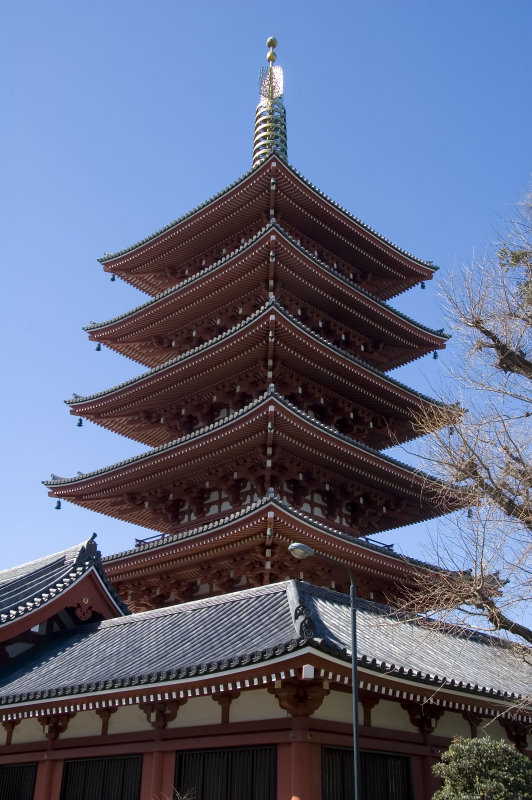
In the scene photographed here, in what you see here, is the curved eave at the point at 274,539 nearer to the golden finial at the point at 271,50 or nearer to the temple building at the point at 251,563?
the temple building at the point at 251,563

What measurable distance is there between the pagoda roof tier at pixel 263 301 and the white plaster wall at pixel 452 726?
12.5 meters

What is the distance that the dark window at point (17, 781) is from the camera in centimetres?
1403

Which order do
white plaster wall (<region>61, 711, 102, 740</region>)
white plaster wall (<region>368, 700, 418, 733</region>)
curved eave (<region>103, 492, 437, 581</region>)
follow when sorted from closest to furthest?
white plaster wall (<region>368, 700, 418, 733</region>) < white plaster wall (<region>61, 711, 102, 740</region>) < curved eave (<region>103, 492, 437, 581</region>)

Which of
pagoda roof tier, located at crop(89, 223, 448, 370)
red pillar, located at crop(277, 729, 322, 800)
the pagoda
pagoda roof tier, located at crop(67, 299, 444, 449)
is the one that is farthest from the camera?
pagoda roof tier, located at crop(89, 223, 448, 370)

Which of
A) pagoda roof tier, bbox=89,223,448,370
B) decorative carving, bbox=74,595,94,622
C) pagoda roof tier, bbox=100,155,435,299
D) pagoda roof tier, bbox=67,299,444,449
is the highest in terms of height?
pagoda roof tier, bbox=100,155,435,299

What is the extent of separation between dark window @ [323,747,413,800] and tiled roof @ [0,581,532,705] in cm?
157

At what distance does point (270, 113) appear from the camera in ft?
102

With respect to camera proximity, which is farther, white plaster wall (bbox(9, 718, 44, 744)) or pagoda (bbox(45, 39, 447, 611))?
pagoda (bbox(45, 39, 447, 611))

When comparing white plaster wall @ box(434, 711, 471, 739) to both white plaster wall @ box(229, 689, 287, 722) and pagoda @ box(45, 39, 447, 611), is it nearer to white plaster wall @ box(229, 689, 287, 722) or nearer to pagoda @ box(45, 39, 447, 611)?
white plaster wall @ box(229, 689, 287, 722)

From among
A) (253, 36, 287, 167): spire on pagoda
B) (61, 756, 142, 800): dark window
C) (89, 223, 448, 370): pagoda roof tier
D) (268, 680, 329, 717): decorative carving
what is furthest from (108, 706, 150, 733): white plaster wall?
(253, 36, 287, 167): spire on pagoda

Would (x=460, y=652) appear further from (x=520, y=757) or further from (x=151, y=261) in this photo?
(x=151, y=261)

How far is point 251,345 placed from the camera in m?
20.2

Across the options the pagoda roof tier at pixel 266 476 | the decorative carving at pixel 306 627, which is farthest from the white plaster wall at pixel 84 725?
the pagoda roof tier at pixel 266 476

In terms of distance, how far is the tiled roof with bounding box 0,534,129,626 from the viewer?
53.7 ft
